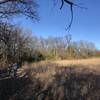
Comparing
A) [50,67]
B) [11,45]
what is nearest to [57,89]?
[50,67]

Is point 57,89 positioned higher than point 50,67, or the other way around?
point 50,67

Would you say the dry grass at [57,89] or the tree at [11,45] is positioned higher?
the tree at [11,45]

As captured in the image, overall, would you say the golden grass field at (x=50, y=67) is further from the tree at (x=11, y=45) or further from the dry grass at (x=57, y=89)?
the tree at (x=11, y=45)

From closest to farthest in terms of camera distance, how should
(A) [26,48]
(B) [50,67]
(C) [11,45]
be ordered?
1. (B) [50,67]
2. (C) [11,45]
3. (A) [26,48]

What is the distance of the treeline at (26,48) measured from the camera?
78.0 feet

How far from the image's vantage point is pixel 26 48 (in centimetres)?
5509

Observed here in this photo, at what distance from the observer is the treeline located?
2378cm

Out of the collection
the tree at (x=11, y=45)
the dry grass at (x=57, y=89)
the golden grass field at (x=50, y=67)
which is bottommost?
the dry grass at (x=57, y=89)

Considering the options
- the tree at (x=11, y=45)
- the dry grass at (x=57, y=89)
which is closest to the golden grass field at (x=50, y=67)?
the dry grass at (x=57, y=89)

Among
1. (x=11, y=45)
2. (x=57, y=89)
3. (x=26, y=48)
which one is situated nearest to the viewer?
(x=57, y=89)

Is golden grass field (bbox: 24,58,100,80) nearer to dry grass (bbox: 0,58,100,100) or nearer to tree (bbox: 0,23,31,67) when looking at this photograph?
dry grass (bbox: 0,58,100,100)

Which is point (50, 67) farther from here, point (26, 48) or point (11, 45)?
point (26, 48)

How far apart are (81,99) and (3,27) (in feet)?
30.2

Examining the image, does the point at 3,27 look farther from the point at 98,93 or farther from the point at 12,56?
the point at 12,56
